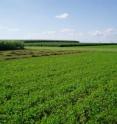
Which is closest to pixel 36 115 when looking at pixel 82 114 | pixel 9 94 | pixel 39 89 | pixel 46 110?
pixel 46 110

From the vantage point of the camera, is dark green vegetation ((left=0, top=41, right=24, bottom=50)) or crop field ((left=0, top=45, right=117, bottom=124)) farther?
dark green vegetation ((left=0, top=41, right=24, bottom=50))

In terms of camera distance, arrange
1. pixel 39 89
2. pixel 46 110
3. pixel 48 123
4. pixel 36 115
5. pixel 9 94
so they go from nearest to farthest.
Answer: pixel 48 123 → pixel 36 115 → pixel 46 110 → pixel 9 94 → pixel 39 89

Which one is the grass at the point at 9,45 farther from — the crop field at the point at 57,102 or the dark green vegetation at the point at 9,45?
the crop field at the point at 57,102

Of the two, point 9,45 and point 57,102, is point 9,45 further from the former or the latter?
point 57,102

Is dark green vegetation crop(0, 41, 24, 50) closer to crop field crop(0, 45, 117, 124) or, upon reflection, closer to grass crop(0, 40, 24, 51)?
grass crop(0, 40, 24, 51)

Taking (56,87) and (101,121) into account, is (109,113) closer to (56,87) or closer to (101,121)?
(101,121)

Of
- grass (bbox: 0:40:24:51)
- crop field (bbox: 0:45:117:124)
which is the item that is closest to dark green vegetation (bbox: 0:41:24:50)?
grass (bbox: 0:40:24:51)

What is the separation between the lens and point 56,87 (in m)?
14.2

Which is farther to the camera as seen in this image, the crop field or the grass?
the grass

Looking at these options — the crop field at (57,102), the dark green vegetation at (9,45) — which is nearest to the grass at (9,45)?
the dark green vegetation at (9,45)

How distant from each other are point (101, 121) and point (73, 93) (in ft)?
12.7

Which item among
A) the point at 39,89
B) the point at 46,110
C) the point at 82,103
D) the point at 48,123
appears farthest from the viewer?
the point at 39,89

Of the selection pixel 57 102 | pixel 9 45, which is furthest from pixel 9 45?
pixel 57 102

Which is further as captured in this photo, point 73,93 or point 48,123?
point 73,93
